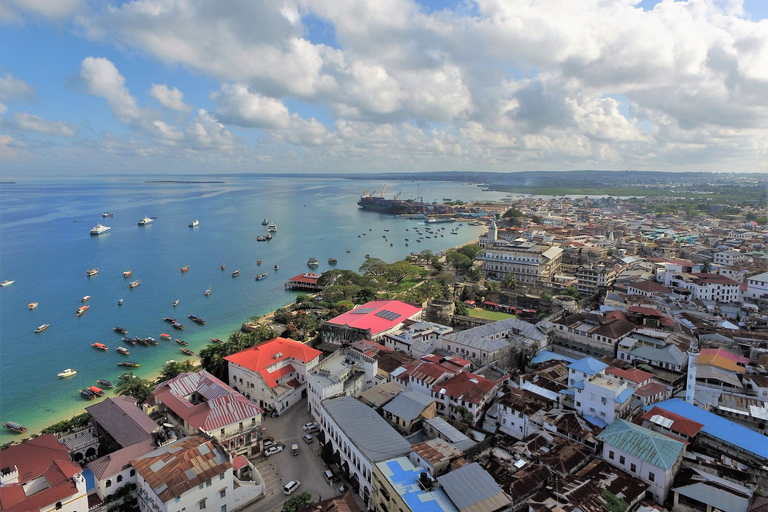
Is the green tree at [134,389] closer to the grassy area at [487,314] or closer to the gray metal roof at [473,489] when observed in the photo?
the gray metal roof at [473,489]

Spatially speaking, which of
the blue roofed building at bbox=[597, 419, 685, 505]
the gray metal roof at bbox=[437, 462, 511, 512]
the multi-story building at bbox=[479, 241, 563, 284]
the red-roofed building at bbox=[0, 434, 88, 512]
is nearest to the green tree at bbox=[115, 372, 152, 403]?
the red-roofed building at bbox=[0, 434, 88, 512]

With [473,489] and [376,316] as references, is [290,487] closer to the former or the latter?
[473,489]

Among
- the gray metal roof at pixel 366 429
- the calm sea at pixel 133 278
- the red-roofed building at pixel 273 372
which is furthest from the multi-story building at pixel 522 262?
the gray metal roof at pixel 366 429

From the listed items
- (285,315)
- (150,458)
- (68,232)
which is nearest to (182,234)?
(68,232)

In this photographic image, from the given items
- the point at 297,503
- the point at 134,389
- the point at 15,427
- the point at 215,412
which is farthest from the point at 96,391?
the point at 297,503

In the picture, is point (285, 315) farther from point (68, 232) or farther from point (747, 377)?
point (68, 232)
